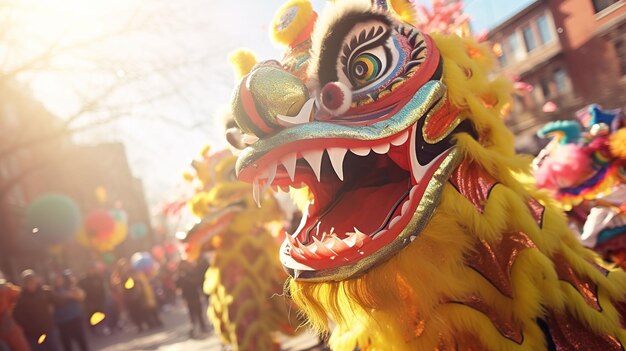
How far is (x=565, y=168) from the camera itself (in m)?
3.30

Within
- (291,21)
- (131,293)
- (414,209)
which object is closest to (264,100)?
(414,209)

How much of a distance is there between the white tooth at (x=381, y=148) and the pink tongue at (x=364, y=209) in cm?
13

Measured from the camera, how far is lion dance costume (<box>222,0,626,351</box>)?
4.32ft

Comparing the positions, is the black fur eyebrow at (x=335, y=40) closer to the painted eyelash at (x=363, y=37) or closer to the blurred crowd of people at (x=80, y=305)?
the painted eyelash at (x=363, y=37)

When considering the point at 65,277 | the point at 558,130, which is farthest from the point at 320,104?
the point at 65,277

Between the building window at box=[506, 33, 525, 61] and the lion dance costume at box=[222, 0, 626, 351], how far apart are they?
4.47 metres

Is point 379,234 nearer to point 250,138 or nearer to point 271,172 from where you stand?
point 271,172

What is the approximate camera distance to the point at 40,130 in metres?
21.0

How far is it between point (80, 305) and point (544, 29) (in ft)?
21.3

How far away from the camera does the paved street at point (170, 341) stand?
20.3ft

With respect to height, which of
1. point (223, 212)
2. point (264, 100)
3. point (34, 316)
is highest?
point (264, 100)

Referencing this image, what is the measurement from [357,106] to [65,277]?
7415 mm

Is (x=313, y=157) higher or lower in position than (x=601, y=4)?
lower

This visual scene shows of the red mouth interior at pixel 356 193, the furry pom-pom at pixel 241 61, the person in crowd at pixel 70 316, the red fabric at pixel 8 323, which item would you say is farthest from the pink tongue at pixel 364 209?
the person in crowd at pixel 70 316
